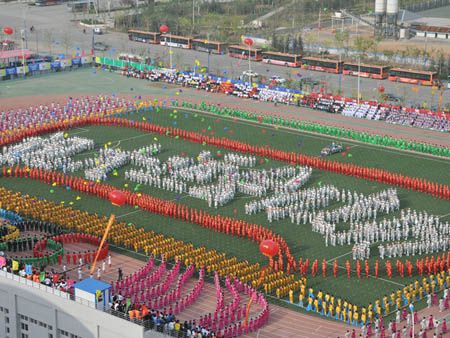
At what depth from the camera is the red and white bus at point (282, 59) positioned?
93.4 m

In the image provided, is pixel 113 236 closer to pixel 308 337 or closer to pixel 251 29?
pixel 308 337

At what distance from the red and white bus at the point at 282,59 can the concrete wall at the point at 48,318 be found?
5816 centimetres

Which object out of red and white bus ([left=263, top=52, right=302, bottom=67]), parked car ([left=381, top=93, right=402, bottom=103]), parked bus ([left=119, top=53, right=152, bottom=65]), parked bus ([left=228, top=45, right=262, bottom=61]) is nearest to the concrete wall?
parked car ([left=381, top=93, right=402, bottom=103])

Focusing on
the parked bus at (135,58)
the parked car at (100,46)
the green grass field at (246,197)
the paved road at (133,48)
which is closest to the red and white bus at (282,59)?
the paved road at (133,48)

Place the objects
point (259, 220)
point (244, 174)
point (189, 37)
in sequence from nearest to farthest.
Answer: point (259, 220), point (244, 174), point (189, 37)

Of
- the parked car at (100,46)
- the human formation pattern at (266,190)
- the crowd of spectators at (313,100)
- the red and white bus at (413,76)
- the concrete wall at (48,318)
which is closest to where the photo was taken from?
the concrete wall at (48,318)

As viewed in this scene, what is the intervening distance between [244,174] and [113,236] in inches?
501

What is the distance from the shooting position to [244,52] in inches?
3844

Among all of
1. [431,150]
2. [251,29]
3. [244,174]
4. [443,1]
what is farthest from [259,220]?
[443,1]

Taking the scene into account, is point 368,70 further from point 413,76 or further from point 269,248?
point 269,248

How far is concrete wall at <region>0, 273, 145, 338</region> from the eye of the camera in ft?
119

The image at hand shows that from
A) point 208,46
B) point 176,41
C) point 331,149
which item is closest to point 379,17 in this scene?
point 208,46

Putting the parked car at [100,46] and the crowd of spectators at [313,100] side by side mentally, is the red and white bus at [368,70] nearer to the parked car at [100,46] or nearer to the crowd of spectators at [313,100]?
the crowd of spectators at [313,100]

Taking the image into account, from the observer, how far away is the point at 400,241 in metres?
49.4
